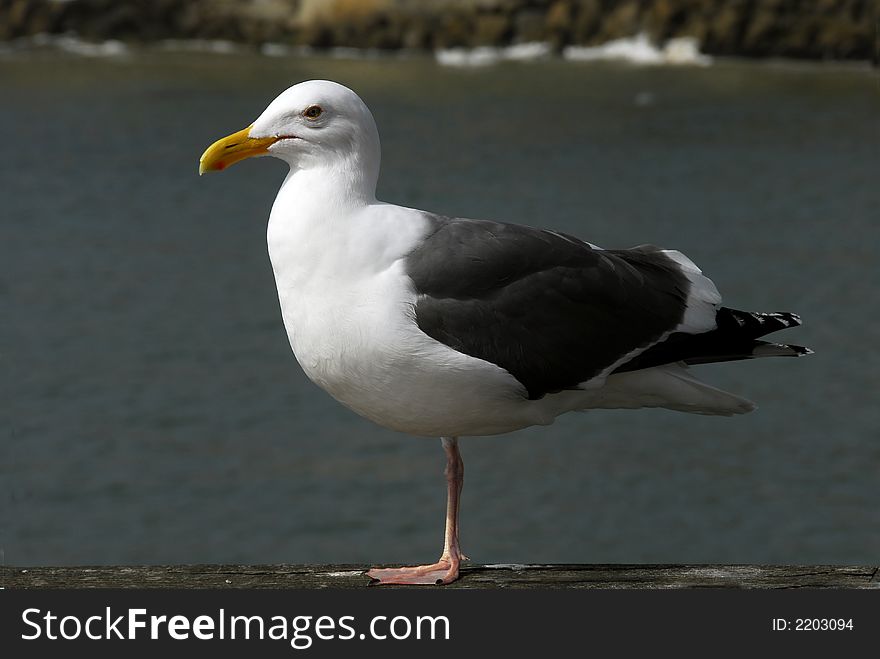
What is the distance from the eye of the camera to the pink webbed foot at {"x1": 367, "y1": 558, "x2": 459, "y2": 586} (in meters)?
4.68

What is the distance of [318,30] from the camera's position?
4181 centimetres

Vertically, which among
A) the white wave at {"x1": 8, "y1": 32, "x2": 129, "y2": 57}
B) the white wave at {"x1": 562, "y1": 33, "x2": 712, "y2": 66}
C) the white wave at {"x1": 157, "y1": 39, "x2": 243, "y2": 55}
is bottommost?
the white wave at {"x1": 8, "y1": 32, "x2": 129, "y2": 57}

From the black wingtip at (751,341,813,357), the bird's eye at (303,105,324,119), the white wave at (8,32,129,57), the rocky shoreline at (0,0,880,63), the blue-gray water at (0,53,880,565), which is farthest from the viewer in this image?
the white wave at (8,32,129,57)

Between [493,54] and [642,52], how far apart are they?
14.4ft

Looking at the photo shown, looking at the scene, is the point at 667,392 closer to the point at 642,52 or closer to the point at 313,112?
the point at 313,112

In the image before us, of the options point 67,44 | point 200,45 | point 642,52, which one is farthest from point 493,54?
point 67,44

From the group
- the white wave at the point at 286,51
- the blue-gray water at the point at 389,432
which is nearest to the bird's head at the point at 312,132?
the blue-gray water at the point at 389,432

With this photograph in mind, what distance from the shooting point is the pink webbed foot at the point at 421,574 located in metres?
4.68

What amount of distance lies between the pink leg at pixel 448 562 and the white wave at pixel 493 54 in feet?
123

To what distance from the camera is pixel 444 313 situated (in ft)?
14.5

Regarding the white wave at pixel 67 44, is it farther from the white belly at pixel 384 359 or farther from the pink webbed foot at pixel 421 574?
the white belly at pixel 384 359

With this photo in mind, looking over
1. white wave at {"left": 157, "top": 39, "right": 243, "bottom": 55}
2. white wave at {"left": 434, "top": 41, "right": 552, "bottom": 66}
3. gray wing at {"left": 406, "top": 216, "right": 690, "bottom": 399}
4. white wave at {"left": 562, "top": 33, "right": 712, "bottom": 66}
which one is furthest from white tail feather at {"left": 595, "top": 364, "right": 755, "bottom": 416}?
white wave at {"left": 157, "top": 39, "right": 243, "bottom": 55}

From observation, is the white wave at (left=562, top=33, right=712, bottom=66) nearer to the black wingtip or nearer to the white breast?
the black wingtip

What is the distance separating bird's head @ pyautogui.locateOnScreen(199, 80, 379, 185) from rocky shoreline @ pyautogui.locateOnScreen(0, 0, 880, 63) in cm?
3819
